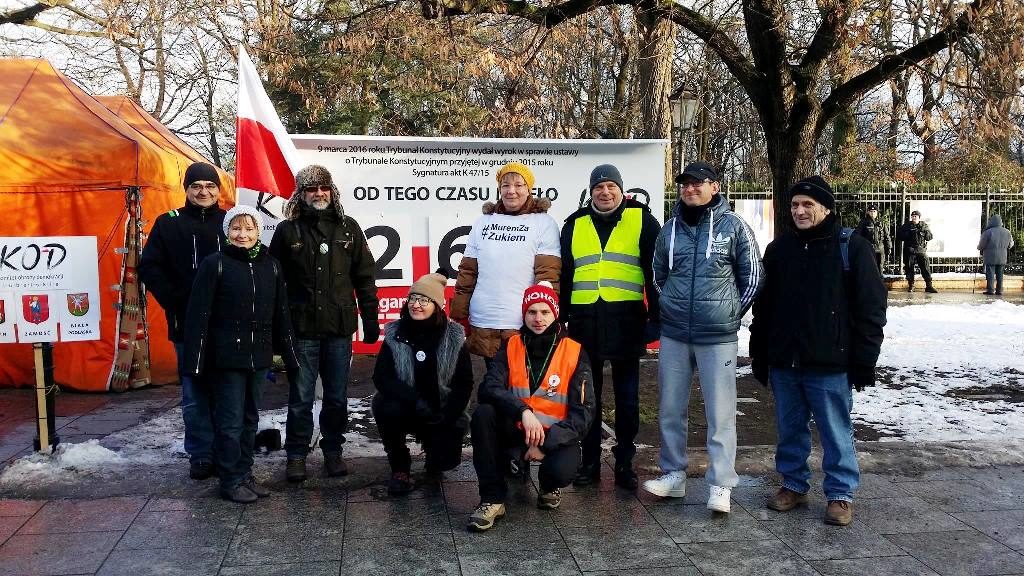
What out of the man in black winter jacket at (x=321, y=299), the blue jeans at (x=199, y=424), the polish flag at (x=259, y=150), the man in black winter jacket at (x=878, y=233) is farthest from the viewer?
the man in black winter jacket at (x=878, y=233)

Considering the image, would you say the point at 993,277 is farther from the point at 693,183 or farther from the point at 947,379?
the point at 693,183

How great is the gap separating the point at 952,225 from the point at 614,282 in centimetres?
1931

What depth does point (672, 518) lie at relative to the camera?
173 inches

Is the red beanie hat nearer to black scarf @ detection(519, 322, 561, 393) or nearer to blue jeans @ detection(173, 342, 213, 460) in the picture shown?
black scarf @ detection(519, 322, 561, 393)

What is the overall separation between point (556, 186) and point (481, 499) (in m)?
3.66

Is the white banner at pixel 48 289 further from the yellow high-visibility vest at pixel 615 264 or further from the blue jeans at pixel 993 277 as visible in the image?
the blue jeans at pixel 993 277

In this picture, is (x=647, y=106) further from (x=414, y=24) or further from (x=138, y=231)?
(x=138, y=231)

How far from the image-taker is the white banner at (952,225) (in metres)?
20.9

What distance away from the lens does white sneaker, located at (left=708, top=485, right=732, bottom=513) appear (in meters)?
4.40

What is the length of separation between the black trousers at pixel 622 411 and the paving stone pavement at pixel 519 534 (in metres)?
0.19

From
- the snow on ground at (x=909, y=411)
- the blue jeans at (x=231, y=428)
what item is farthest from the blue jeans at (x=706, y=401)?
the blue jeans at (x=231, y=428)

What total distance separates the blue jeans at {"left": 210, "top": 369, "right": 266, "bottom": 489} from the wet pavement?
0.57ft

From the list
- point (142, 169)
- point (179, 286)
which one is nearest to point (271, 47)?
point (142, 169)

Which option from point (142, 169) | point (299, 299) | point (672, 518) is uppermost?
point (142, 169)
